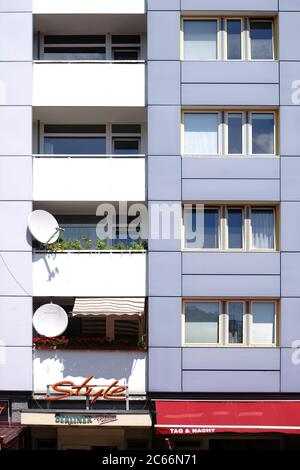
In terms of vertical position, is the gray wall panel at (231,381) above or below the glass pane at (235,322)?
below

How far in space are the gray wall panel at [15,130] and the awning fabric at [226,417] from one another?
797cm

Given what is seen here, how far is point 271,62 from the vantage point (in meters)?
18.9

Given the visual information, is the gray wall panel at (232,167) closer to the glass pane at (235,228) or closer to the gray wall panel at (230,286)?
the glass pane at (235,228)

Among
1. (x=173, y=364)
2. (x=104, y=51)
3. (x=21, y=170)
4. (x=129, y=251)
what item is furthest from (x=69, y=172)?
A: (x=173, y=364)

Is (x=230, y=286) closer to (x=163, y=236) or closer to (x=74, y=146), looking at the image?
(x=163, y=236)

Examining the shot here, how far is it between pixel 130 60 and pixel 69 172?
392 cm

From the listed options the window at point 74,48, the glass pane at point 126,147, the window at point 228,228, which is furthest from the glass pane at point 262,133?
the window at point 74,48

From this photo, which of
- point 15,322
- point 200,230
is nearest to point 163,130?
point 200,230

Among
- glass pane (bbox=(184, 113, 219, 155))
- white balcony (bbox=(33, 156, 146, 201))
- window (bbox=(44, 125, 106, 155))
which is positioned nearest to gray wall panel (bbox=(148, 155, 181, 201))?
white balcony (bbox=(33, 156, 146, 201))

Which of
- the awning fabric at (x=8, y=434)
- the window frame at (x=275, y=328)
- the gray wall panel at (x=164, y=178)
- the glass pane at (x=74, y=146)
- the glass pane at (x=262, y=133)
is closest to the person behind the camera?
the awning fabric at (x=8, y=434)

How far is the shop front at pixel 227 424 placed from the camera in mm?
17000

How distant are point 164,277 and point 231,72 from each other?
238 inches

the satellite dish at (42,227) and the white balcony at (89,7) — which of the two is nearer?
the satellite dish at (42,227)

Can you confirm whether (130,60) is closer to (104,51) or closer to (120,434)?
(104,51)
